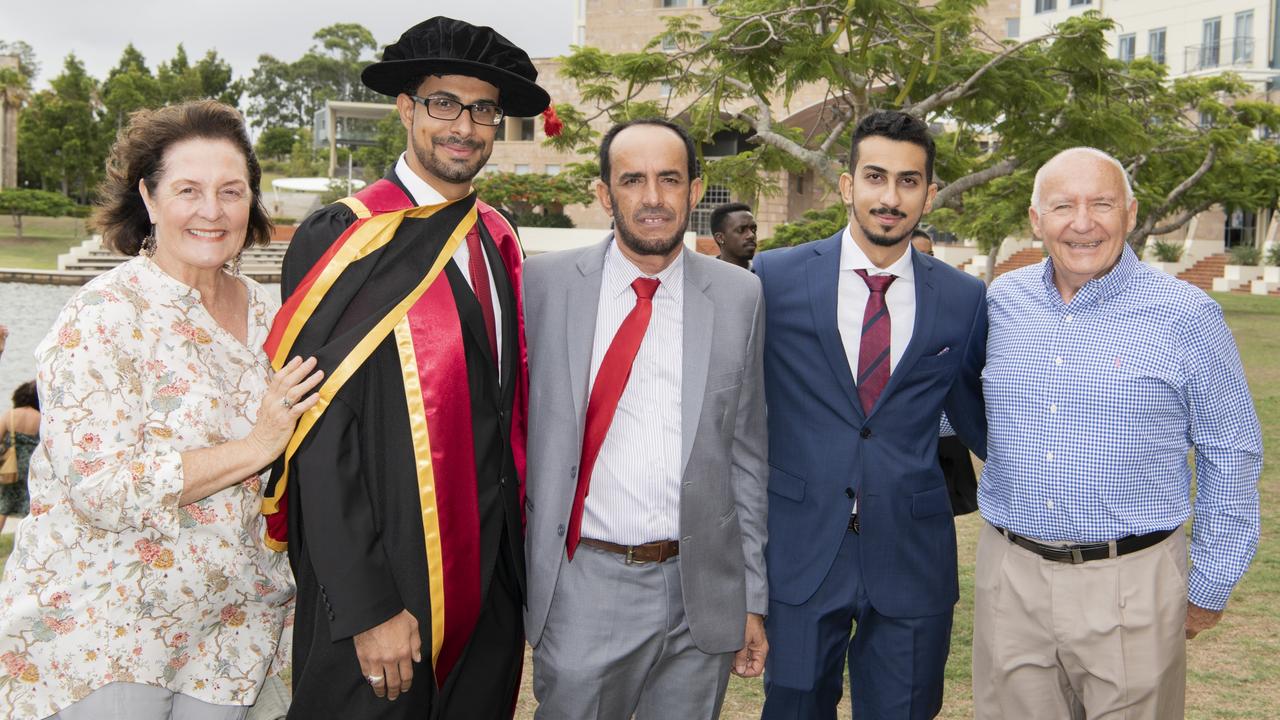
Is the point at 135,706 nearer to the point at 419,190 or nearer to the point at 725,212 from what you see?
the point at 419,190

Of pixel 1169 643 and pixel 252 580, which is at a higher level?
pixel 252 580

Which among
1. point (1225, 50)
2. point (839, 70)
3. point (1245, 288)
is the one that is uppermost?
point (1225, 50)

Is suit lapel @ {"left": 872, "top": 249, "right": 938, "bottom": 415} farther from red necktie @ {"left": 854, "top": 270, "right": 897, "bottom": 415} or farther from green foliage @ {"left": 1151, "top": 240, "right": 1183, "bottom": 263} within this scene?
green foliage @ {"left": 1151, "top": 240, "right": 1183, "bottom": 263}

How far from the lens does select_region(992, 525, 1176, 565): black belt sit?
136 inches

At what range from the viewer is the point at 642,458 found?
3.34m

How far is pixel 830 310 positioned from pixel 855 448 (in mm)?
466

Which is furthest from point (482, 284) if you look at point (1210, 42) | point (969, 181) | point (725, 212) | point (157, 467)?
point (1210, 42)

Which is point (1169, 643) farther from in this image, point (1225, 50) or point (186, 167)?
point (1225, 50)

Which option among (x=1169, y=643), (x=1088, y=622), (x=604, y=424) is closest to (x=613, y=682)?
(x=604, y=424)

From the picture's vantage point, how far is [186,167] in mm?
3045

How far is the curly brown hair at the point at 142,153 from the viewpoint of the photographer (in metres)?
3.04

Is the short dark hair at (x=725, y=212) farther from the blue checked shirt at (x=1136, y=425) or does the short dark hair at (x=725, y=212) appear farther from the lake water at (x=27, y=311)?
the lake water at (x=27, y=311)

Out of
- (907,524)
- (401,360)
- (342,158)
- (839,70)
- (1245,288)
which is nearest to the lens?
(401,360)

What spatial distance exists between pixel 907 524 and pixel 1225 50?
4449 cm
